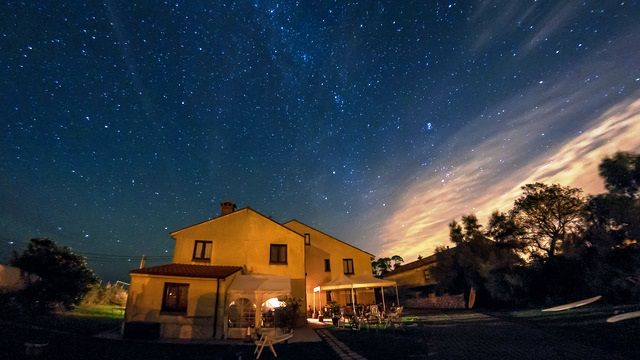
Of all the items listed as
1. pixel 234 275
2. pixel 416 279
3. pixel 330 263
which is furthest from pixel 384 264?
pixel 234 275

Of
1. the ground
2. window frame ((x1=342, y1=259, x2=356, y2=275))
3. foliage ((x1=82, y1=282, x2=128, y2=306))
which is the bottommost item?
the ground

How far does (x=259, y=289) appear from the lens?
1605cm

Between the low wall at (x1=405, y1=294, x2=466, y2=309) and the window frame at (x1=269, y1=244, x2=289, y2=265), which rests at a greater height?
the window frame at (x1=269, y1=244, x2=289, y2=265)

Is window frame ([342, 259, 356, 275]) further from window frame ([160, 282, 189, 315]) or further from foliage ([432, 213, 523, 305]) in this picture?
window frame ([160, 282, 189, 315])

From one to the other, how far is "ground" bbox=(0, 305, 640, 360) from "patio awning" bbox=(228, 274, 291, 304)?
117 inches

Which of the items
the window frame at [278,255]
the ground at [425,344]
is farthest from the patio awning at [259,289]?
the window frame at [278,255]

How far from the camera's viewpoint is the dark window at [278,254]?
22.4 m

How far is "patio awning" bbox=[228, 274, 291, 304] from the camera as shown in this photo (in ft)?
52.7

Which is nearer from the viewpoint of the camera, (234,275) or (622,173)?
(234,275)

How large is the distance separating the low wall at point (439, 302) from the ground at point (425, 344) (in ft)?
47.4

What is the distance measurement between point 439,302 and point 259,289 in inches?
933

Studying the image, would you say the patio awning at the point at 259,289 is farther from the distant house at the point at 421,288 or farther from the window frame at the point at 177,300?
the distant house at the point at 421,288

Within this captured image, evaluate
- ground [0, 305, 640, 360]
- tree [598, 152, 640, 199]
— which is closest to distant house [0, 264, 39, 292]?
ground [0, 305, 640, 360]

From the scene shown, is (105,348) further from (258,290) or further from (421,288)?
(421,288)
